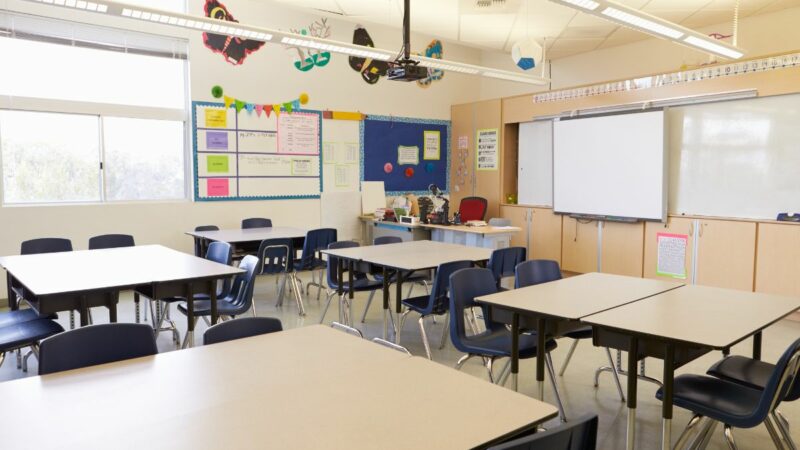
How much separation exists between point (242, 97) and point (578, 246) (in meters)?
4.84

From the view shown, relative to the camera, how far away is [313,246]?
5996 mm

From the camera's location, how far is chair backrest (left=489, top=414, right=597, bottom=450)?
1.35 m

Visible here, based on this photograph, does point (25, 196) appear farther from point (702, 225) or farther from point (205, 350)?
point (702, 225)

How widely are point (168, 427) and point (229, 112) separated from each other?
A: 632 centimetres

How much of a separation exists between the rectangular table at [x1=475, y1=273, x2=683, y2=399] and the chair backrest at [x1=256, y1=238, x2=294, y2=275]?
2759 mm

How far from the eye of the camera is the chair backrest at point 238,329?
239 centimetres

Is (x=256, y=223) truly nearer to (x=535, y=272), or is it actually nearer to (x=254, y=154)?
(x=254, y=154)

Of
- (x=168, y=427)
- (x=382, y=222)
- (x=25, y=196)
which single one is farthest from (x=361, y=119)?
(x=168, y=427)

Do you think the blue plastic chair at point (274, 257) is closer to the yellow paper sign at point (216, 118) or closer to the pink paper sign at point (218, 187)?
the pink paper sign at point (218, 187)

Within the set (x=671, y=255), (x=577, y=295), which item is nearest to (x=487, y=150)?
(x=671, y=255)

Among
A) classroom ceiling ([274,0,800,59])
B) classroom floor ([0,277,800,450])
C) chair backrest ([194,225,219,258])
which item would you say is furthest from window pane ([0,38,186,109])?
classroom floor ([0,277,800,450])

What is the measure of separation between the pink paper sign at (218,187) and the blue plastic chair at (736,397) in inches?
235

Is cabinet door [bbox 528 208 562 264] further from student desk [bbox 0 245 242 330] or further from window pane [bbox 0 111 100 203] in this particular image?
window pane [bbox 0 111 100 203]

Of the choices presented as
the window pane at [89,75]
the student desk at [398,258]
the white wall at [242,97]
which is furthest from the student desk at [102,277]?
the window pane at [89,75]
